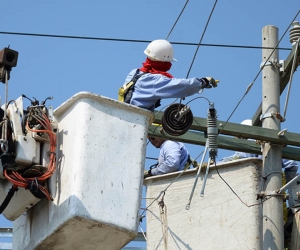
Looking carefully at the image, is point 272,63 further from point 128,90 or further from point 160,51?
point 128,90

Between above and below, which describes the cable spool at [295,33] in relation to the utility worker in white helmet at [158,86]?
above

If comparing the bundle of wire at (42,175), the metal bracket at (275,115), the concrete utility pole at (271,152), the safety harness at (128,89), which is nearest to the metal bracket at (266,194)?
the concrete utility pole at (271,152)

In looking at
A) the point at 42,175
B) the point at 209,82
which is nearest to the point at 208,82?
the point at 209,82

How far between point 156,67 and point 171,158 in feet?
5.93

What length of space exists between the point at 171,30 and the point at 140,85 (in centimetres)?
226

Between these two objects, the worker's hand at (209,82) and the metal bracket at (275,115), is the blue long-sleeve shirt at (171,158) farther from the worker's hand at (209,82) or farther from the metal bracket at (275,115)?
the worker's hand at (209,82)

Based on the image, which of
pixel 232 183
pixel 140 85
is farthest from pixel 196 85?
pixel 232 183

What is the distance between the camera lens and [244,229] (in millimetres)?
14266

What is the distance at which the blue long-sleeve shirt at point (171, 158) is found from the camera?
15344 millimetres

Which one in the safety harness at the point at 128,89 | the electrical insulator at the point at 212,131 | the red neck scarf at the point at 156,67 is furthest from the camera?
the red neck scarf at the point at 156,67

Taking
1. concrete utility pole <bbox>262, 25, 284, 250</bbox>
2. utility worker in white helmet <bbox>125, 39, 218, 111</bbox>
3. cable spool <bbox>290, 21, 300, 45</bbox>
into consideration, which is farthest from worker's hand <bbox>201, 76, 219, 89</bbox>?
cable spool <bbox>290, 21, 300, 45</bbox>

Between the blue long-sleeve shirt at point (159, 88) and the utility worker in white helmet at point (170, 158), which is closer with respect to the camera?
the blue long-sleeve shirt at point (159, 88)

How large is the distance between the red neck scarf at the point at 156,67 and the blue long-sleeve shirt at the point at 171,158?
5.38 feet

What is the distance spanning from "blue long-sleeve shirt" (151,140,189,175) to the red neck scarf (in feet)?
5.38
